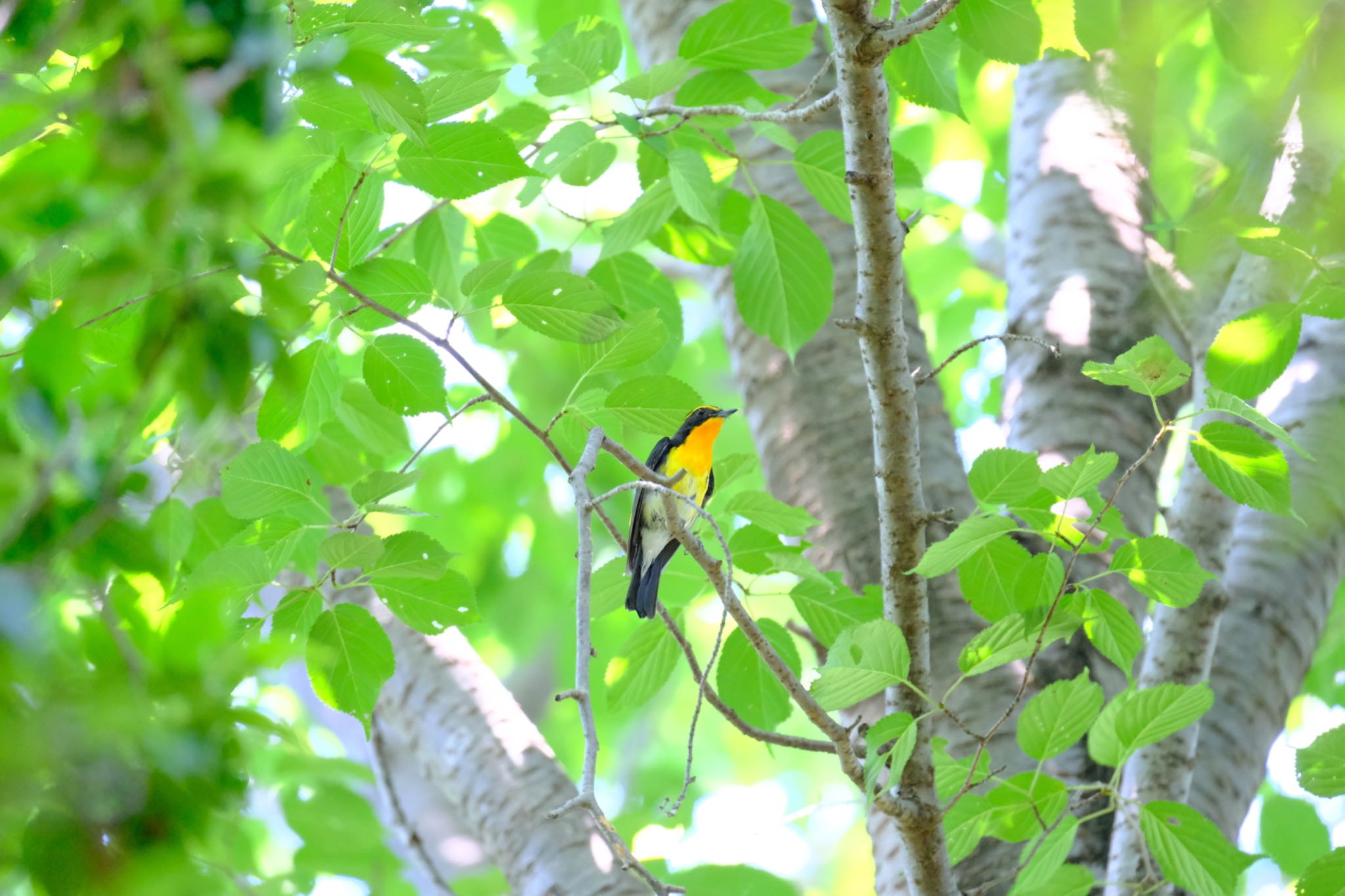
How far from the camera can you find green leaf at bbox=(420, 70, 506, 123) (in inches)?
78.2

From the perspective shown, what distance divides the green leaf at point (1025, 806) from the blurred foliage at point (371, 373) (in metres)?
0.01

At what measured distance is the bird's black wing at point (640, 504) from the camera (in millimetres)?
3792

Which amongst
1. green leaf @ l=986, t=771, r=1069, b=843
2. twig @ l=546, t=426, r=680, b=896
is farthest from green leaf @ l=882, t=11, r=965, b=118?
green leaf @ l=986, t=771, r=1069, b=843

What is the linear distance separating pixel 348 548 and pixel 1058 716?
130 cm

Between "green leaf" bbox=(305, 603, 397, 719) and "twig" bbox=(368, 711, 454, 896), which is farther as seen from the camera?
"twig" bbox=(368, 711, 454, 896)

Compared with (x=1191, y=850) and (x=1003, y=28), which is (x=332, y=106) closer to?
(x=1003, y=28)

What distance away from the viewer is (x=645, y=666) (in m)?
2.35

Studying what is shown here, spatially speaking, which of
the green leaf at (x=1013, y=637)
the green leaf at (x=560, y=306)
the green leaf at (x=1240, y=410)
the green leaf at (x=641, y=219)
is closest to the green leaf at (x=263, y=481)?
the green leaf at (x=560, y=306)

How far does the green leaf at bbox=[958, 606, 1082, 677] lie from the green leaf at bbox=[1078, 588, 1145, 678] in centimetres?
5

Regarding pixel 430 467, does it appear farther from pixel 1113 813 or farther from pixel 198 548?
pixel 1113 813

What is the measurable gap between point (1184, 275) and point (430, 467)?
3598 millimetres

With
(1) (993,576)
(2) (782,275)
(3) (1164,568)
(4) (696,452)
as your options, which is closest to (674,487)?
(4) (696,452)

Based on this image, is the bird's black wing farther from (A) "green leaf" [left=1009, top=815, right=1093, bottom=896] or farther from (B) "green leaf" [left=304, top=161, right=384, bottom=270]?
(A) "green leaf" [left=1009, top=815, right=1093, bottom=896]

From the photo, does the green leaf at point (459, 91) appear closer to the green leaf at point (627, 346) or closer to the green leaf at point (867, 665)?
the green leaf at point (627, 346)
